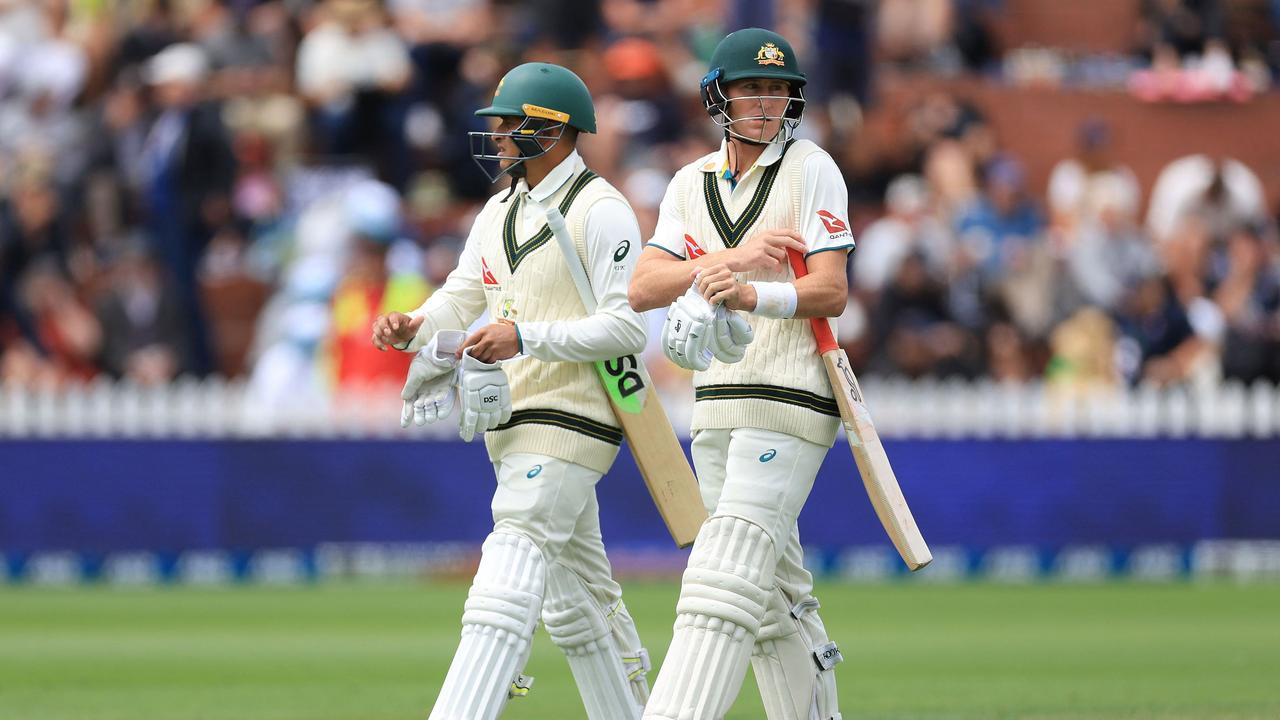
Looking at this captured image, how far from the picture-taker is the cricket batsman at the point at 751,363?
6391mm

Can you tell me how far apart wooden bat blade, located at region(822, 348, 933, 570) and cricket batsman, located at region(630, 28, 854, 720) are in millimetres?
71

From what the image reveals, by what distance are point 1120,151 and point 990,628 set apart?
7.89m

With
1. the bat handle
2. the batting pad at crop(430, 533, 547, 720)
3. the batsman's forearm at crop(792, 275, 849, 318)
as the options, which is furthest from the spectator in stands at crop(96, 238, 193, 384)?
the batsman's forearm at crop(792, 275, 849, 318)

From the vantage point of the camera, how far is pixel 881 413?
15.6 metres

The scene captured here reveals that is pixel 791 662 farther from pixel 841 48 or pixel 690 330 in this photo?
pixel 841 48

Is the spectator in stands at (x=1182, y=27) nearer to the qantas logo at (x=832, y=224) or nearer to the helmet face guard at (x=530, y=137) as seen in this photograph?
the helmet face guard at (x=530, y=137)

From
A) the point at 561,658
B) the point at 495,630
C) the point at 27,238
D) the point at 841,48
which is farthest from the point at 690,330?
the point at 841,48

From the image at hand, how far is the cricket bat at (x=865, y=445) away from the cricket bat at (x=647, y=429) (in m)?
0.69

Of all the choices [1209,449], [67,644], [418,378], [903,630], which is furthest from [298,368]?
[418,378]

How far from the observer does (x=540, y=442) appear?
23.0 ft

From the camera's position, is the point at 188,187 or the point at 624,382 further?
the point at 188,187

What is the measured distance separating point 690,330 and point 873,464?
0.80 meters

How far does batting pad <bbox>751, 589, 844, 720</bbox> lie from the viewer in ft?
22.5

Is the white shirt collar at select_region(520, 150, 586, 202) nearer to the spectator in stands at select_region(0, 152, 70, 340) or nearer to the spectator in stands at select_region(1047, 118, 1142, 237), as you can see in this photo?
the spectator in stands at select_region(1047, 118, 1142, 237)
